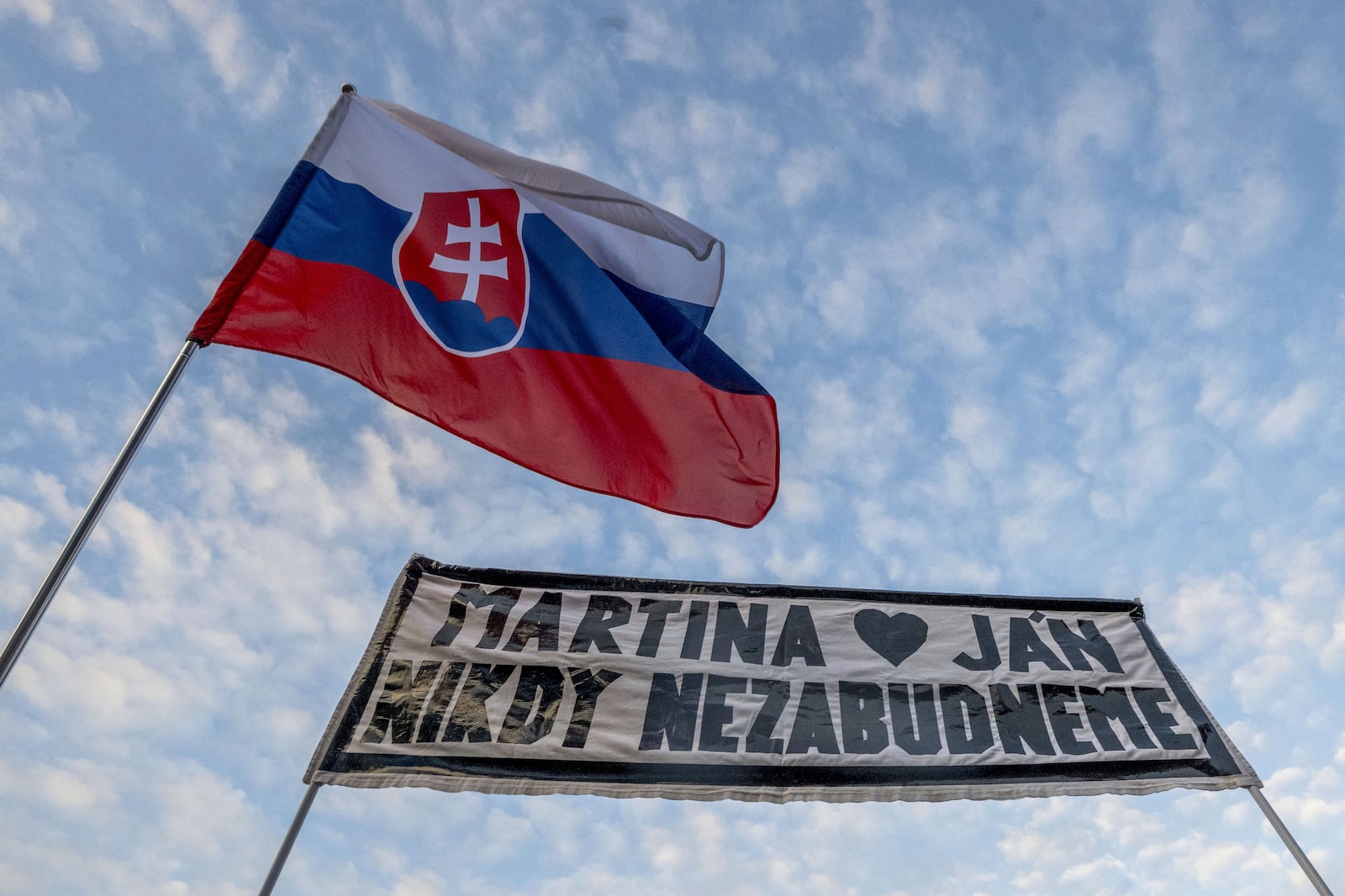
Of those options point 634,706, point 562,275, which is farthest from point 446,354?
point 634,706

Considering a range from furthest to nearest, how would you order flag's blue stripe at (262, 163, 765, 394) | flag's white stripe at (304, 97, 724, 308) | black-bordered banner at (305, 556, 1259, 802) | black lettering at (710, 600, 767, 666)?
black lettering at (710, 600, 767, 666) < flag's white stripe at (304, 97, 724, 308) < black-bordered banner at (305, 556, 1259, 802) < flag's blue stripe at (262, 163, 765, 394)

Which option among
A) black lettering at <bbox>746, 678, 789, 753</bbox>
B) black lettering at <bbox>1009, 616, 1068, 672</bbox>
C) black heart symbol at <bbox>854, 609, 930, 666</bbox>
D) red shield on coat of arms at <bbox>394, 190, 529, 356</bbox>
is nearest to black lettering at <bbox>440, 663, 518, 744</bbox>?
black lettering at <bbox>746, 678, 789, 753</bbox>

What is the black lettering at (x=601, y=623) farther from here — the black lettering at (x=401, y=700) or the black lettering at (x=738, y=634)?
the black lettering at (x=401, y=700)

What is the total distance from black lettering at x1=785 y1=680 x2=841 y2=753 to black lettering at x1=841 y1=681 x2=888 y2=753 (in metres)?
0.10

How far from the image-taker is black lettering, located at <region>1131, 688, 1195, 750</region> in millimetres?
6191

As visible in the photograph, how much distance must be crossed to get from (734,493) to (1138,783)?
3.34 m

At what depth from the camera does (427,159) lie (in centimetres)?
660

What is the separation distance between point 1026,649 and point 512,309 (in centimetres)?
474

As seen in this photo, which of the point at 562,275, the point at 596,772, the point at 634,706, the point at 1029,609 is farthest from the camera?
the point at 1029,609

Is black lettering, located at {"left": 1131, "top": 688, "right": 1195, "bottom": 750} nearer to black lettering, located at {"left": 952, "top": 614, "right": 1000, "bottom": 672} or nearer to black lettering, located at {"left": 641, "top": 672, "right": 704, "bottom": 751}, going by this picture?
black lettering, located at {"left": 952, "top": 614, "right": 1000, "bottom": 672}

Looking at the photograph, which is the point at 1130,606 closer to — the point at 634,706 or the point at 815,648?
the point at 815,648

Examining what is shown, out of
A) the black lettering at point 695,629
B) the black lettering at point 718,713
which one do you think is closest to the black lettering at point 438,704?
the black lettering at point 695,629

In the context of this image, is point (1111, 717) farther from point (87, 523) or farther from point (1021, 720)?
point (87, 523)

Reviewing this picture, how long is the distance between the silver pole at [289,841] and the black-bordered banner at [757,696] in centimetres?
13
